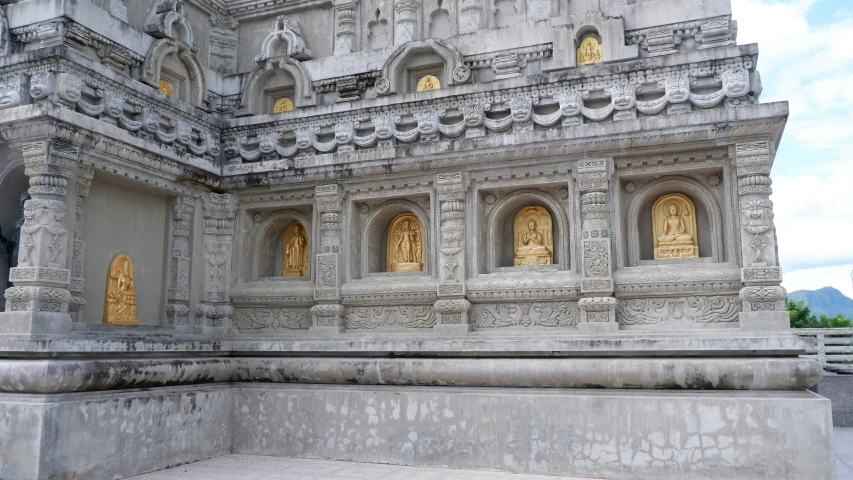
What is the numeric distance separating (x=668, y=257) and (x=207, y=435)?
6.70 meters

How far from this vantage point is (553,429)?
8328 millimetres

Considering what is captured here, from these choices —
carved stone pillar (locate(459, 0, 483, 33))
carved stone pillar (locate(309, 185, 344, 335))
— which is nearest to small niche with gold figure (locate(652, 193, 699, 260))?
carved stone pillar (locate(459, 0, 483, 33))

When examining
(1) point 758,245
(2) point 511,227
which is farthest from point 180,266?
(1) point 758,245

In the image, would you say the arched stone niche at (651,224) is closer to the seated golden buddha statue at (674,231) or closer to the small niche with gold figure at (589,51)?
Answer: the seated golden buddha statue at (674,231)

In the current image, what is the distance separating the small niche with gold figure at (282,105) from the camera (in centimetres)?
1218

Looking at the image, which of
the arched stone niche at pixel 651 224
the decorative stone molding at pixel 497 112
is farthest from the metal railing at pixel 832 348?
the decorative stone molding at pixel 497 112

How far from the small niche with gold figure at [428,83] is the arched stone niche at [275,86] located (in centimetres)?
184

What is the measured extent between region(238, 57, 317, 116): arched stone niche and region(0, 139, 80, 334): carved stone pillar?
3.81 meters

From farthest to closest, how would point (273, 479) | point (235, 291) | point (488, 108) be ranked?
point (235, 291)
point (488, 108)
point (273, 479)

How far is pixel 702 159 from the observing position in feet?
30.4

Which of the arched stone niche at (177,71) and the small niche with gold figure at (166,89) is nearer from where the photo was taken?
the arched stone niche at (177,71)

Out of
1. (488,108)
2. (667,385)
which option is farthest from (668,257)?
(488,108)

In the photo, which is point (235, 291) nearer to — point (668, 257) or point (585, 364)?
point (585, 364)

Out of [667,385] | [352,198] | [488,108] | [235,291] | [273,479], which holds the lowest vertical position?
[273,479]
